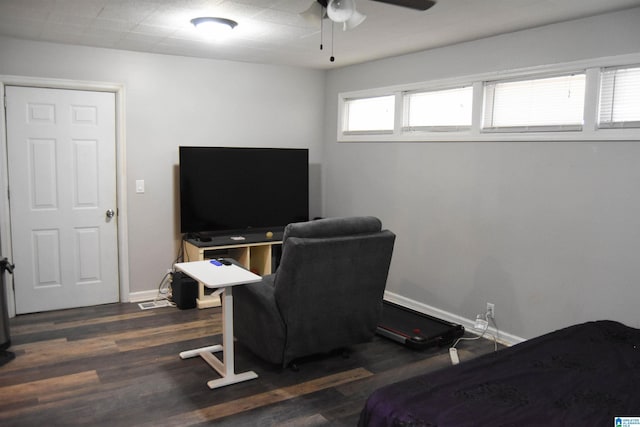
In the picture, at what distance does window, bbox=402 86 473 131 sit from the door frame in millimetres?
Result: 2756

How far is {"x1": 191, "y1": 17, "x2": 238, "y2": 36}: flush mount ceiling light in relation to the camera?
11.8 ft

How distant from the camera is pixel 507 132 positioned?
4.02 m

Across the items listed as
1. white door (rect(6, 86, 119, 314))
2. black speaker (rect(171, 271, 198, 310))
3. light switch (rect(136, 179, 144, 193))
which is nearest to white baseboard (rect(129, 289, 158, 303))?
white door (rect(6, 86, 119, 314))

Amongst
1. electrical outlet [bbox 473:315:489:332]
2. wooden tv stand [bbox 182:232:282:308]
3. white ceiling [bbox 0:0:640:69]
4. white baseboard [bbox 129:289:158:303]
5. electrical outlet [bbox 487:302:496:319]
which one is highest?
white ceiling [bbox 0:0:640:69]

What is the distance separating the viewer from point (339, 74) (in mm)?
5801

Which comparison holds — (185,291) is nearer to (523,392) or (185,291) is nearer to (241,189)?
(241,189)

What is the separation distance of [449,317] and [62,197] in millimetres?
3718

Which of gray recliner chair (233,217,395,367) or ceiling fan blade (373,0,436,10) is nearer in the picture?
ceiling fan blade (373,0,436,10)

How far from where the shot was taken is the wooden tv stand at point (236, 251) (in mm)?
4898

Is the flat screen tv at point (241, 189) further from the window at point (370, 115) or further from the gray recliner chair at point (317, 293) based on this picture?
the gray recliner chair at point (317, 293)

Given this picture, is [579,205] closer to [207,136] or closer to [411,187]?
[411,187]

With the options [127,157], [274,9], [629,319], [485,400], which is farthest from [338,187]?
[485,400]

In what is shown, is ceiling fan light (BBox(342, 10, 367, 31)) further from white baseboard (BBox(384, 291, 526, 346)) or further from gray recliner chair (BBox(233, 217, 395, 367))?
white baseboard (BBox(384, 291, 526, 346))

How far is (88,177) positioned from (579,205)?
4.20 m
